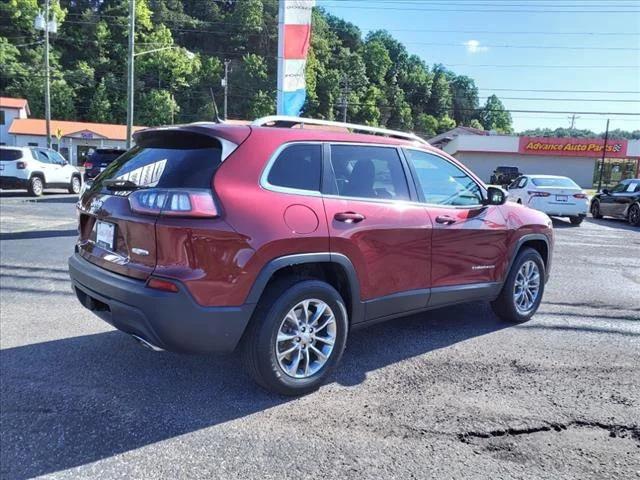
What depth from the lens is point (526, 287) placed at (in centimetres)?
533

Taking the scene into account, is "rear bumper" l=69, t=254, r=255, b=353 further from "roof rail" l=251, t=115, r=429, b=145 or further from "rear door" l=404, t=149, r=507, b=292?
"rear door" l=404, t=149, r=507, b=292

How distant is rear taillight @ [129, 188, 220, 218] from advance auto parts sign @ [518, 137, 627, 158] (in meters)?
53.7

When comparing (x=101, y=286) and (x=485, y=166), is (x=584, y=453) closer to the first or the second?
(x=101, y=286)

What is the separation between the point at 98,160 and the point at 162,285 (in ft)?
58.8

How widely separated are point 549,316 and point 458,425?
9.54 feet

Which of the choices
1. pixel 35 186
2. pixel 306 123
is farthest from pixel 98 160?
pixel 306 123

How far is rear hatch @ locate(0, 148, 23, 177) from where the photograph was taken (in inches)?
696

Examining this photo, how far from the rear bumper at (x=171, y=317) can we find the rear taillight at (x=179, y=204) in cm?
43

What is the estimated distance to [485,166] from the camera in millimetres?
53969

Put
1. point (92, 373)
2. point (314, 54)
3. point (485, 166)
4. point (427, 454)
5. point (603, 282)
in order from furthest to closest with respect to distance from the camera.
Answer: point (314, 54), point (485, 166), point (603, 282), point (92, 373), point (427, 454)

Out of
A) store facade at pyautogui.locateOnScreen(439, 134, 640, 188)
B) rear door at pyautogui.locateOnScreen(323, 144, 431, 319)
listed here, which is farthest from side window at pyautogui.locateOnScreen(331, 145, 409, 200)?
store facade at pyautogui.locateOnScreen(439, 134, 640, 188)

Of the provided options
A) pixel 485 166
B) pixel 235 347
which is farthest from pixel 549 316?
pixel 485 166

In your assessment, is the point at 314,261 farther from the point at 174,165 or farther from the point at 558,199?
the point at 558,199

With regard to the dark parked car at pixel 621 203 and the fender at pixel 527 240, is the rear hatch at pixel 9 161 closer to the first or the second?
the fender at pixel 527 240
